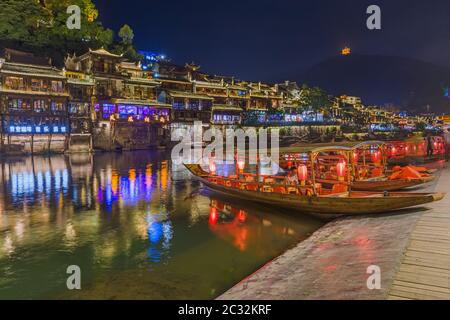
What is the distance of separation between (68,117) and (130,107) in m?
10.4

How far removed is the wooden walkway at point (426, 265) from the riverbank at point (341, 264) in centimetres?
12

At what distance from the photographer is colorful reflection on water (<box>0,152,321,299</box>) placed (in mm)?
8461

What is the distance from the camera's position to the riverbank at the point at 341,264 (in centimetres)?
609

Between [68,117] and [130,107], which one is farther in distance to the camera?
[130,107]

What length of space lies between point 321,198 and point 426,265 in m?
6.59

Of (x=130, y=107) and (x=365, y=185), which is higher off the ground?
(x=130, y=107)

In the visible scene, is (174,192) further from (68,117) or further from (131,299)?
(68,117)

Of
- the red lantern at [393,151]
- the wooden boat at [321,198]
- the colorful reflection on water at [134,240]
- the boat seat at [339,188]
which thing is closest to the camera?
the colorful reflection on water at [134,240]

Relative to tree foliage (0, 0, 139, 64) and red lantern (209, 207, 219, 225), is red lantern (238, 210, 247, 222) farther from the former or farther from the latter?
tree foliage (0, 0, 139, 64)

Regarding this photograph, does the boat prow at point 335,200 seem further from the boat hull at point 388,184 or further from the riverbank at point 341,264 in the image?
the boat hull at point 388,184

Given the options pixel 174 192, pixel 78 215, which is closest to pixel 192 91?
pixel 174 192

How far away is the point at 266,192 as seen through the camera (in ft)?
49.9

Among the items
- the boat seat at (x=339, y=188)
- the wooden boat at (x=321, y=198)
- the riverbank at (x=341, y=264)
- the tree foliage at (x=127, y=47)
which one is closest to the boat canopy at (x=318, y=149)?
the wooden boat at (x=321, y=198)
